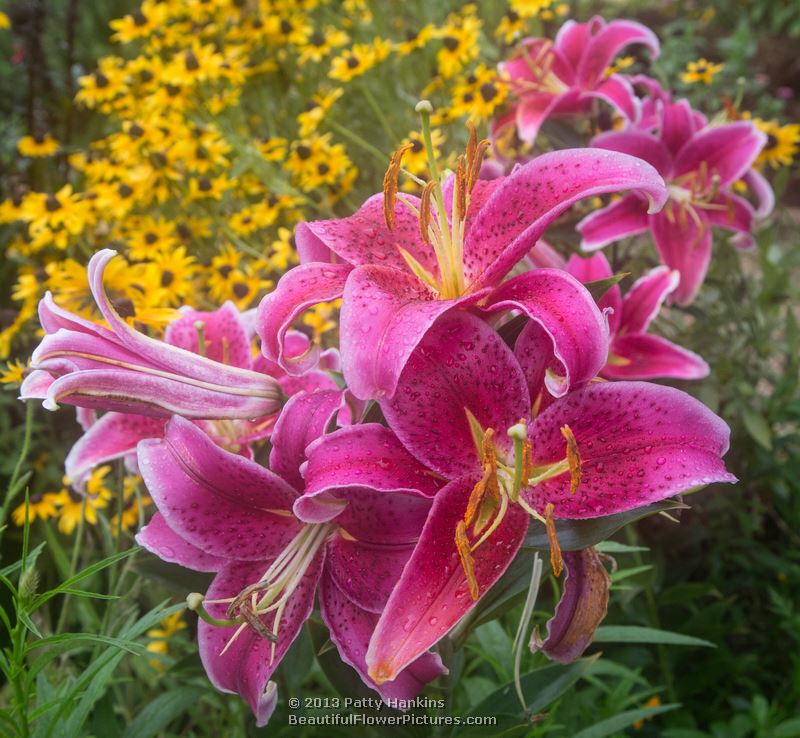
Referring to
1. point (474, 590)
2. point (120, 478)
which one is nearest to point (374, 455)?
point (474, 590)

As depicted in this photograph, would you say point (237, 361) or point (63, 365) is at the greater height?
point (63, 365)

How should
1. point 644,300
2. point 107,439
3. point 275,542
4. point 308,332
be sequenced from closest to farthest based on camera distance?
1. point 275,542
2. point 107,439
3. point 644,300
4. point 308,332

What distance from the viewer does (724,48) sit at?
14.1 ft

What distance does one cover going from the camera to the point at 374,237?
652 millimetres

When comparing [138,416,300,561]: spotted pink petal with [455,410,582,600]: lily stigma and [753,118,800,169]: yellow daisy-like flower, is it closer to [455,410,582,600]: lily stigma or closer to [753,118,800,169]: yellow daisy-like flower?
[455,410,582,600]: lily stigma

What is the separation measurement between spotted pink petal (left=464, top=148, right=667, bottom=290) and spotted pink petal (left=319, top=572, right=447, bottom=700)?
236mm

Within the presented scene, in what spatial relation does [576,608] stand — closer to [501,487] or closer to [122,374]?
[501,487]

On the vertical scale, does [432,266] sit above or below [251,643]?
above

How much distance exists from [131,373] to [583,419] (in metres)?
0.30

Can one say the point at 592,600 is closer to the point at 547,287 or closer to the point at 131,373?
the point at 547,287

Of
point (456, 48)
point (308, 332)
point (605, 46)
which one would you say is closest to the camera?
point (605, 46)

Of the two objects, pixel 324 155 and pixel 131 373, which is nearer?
pixel 131 373

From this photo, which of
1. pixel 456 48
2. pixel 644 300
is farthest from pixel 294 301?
pixel 456 48

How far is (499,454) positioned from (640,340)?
483 millimetres
